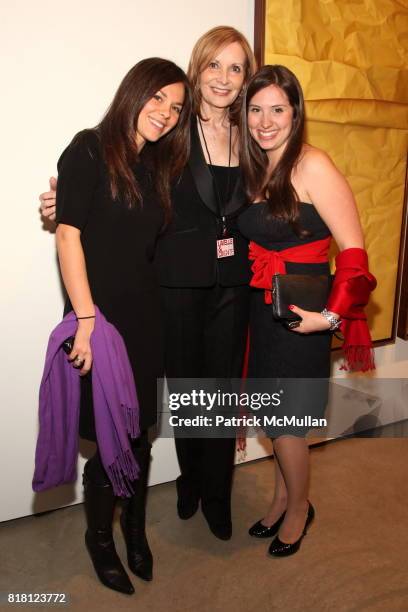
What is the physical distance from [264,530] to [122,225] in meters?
1.44

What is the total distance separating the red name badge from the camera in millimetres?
2164

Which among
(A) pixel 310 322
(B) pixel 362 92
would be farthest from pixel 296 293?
(B) pixel 362 92

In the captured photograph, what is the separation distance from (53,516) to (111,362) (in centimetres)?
114

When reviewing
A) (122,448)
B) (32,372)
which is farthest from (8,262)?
(122,448)

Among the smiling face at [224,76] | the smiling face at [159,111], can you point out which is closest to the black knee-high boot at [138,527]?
the smiling face at [159,111]

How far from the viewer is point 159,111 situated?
186 centimetres

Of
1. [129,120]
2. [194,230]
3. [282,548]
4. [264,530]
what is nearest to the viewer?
[129,120]

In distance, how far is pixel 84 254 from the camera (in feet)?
6.23

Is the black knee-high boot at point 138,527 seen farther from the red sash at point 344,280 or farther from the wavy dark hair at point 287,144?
the wavy dark hair at point 287,144

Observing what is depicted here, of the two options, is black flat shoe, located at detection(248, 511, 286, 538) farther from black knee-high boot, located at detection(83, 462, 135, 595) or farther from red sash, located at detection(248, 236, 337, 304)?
red sash, located at detection(248, 236, 337, 304)

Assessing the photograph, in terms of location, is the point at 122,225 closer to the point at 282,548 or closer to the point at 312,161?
the point at 312,161

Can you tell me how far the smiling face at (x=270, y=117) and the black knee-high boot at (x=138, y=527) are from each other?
117cm

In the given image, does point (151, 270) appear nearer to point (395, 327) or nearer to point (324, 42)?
point (324, 42)

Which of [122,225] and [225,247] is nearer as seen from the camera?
[122,225]
